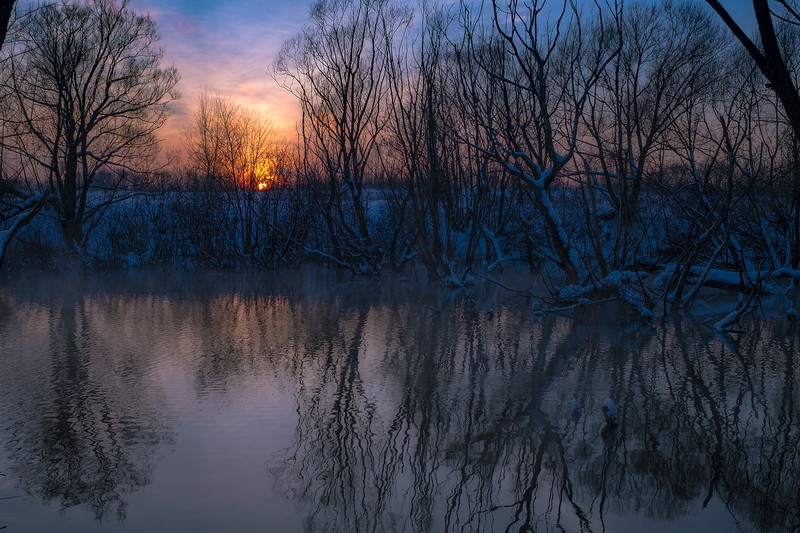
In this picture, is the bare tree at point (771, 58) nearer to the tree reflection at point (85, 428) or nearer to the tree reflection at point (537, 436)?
the tree reflection at point (537, 436)

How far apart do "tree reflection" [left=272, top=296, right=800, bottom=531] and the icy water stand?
0.6 inches

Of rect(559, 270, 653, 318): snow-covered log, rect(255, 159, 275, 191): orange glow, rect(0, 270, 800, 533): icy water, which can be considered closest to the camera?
rect(0, 270, 800, 533): icy water

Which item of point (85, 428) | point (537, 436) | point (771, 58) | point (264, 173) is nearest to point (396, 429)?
point (537, 436)

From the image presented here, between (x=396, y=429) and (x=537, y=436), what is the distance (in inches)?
32.2

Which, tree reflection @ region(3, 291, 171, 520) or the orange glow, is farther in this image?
the orange glow

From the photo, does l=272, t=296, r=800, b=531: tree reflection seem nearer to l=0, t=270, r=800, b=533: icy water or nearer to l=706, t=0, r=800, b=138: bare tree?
l=0, t=270, r=800, b=533: icy water

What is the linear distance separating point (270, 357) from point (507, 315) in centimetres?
395

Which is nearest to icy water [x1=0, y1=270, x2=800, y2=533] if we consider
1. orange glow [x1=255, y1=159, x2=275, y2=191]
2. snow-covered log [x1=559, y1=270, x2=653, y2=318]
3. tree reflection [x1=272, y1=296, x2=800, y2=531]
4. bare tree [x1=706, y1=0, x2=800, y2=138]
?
tree reflection [x1=272, y1=296, x2=800, y2=531]

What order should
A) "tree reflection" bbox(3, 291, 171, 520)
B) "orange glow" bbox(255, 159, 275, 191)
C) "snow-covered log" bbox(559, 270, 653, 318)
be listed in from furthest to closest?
"orange glow" bbox(255, 159, 275, 191), "snow-covered log" bbox(559, 270, 653, 318), "tree reflection" bbox(3, 291, 171, 520)

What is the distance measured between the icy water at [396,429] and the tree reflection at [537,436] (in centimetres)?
1

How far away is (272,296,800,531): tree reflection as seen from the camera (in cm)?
276

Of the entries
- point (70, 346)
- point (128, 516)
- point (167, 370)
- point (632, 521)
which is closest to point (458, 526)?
point (632, 521)

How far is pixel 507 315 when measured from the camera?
876 cm

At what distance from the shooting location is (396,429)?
3766 mm
